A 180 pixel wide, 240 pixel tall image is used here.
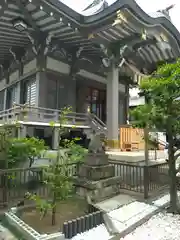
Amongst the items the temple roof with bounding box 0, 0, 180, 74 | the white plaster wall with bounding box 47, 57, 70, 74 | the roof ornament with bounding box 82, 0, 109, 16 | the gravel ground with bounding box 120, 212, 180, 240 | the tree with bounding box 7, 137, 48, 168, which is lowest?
the gravel ground with bounding box 120, 212, 180, 240

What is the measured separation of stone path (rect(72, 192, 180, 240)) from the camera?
415 cm

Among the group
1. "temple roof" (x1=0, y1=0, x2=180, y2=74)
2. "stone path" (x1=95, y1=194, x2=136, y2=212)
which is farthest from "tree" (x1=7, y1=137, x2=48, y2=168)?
"temple roof" (x1=0, y1=0, x2=180, y2=74)

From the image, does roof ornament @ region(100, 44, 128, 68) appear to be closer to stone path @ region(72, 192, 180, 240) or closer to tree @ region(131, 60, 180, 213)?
tree @ region(131, 60, 180, 213)

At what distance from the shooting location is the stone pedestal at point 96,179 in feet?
19.9

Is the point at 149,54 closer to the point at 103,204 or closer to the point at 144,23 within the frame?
the point at 144,23

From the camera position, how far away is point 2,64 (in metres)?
18.0

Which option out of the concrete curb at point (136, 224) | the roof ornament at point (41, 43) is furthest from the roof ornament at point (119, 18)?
the concrete curb at point (136, 224)

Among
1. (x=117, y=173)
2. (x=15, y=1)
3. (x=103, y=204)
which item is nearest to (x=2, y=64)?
(x=15, y=1)

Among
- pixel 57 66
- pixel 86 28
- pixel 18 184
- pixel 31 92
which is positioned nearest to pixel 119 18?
pixel 86 28

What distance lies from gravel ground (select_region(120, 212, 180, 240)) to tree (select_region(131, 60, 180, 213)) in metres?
0.50

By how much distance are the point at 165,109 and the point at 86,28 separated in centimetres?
765

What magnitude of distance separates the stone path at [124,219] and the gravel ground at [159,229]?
0.12 m

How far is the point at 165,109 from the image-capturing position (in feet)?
18.1

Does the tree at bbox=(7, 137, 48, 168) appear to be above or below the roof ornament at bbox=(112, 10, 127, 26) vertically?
below
